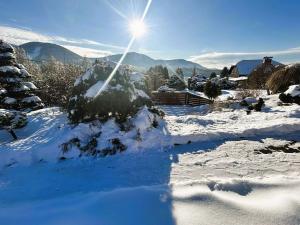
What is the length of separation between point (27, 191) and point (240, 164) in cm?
462

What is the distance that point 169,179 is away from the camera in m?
4.90

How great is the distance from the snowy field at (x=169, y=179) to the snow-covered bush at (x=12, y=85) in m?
4.42

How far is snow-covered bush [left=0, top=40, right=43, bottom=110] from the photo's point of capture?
12141 mm

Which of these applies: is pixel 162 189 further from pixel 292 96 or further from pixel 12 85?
pixel 12 85

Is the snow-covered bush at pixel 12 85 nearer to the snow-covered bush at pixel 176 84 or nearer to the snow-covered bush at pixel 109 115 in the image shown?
the snow-covered bush at pixel 109 115

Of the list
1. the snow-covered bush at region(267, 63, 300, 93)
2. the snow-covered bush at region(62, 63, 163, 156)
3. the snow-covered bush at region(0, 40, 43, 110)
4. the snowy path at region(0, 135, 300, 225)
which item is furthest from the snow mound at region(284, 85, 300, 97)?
the snow-covered bush at region(0, 40, 43, 110)

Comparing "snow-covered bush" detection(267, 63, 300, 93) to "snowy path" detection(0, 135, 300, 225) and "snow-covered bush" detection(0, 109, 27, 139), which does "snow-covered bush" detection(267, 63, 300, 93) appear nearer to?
"snowy path" detection(0, 135, 300, 225)

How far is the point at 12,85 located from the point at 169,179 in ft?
36.6

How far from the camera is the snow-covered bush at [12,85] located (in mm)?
12141

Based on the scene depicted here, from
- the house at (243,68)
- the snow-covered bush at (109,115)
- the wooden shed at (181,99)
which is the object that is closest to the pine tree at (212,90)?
the wooden shed at (181,99)

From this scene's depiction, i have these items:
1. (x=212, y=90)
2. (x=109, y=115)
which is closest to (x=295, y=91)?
(x=109, y=115)

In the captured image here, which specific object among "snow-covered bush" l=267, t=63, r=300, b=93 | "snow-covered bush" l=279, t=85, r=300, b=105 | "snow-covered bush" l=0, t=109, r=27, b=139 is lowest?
"snow-covered bush" l=0, t=109, r=27, b=139

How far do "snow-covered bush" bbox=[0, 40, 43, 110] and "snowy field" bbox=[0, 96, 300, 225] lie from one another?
14.5 feet

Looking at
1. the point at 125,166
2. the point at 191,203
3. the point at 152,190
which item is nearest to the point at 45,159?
the point at 125,166
